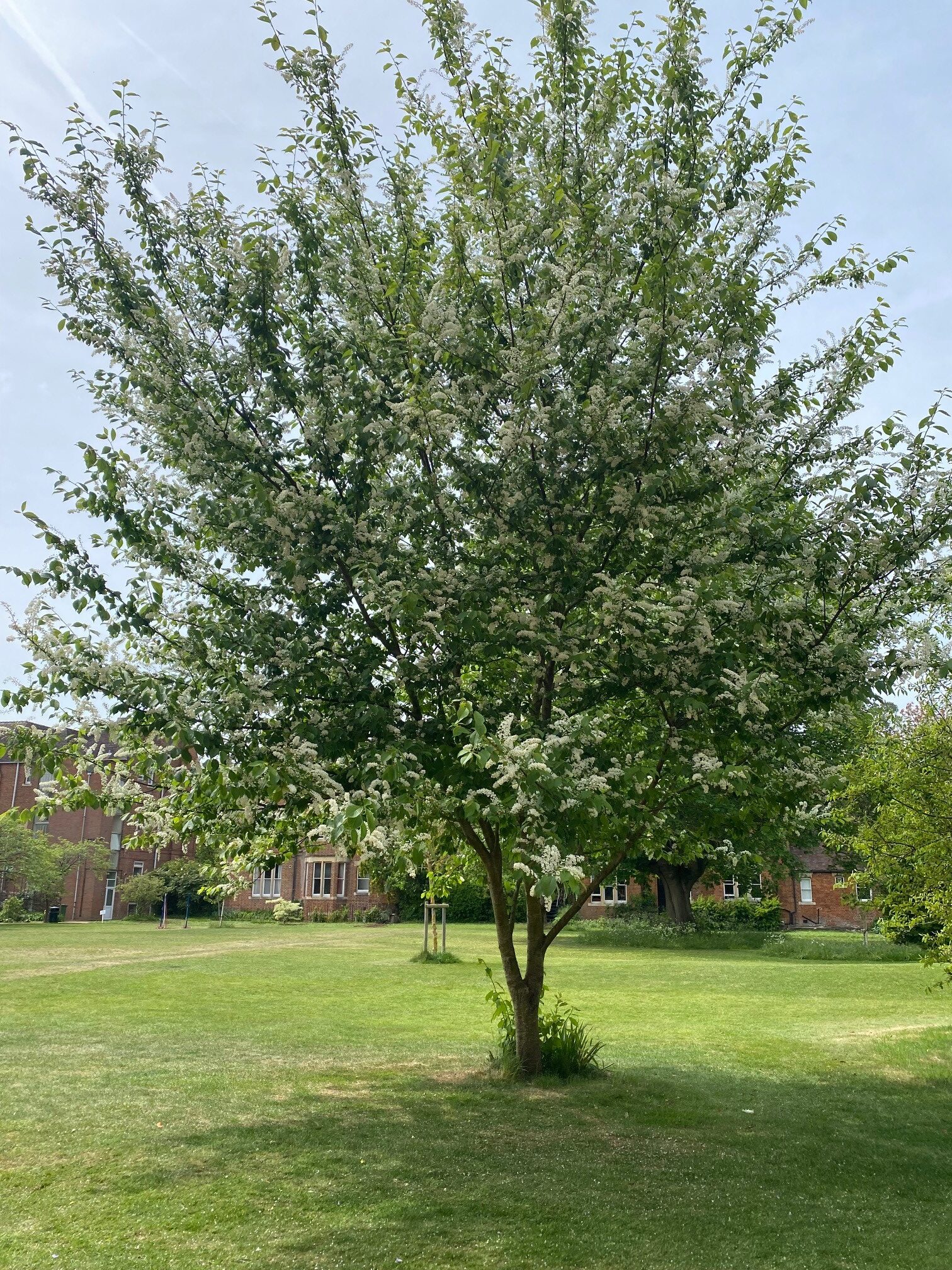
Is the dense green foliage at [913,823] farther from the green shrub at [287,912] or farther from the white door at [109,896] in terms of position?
the white door at [109,896]

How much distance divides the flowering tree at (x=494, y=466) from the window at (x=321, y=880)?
184 feet

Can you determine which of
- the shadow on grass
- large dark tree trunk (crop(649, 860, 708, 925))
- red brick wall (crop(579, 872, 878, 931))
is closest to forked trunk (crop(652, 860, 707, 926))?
large dark tree trunk (crop(649, 860, 708, 925))

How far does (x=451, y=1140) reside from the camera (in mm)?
8875

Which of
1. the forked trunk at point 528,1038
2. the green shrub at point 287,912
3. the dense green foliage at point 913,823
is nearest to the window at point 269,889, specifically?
the green shrub at point 287,912

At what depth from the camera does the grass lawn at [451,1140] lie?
6.30 metres

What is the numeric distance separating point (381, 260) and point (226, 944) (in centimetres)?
3159

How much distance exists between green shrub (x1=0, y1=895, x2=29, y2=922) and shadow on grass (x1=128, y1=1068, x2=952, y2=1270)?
46478 mm

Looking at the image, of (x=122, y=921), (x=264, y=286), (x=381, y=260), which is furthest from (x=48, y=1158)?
(x=122, y=921)

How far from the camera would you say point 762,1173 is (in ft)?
26.8

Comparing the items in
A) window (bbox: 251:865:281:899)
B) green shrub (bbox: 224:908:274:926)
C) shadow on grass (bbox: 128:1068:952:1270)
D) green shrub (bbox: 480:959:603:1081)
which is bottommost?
green shrub (bbox: 224:908:274:926)

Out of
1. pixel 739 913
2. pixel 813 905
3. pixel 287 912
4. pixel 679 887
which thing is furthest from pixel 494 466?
pixel 813 905

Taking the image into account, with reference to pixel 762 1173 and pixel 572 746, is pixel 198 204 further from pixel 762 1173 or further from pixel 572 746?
pixel 762 1173

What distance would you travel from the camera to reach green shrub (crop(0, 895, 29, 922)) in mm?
50969

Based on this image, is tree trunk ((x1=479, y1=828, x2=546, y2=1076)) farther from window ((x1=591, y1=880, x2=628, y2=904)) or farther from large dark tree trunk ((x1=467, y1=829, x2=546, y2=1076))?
window ((x1=591, y1=880, x2=628, y2=904))
